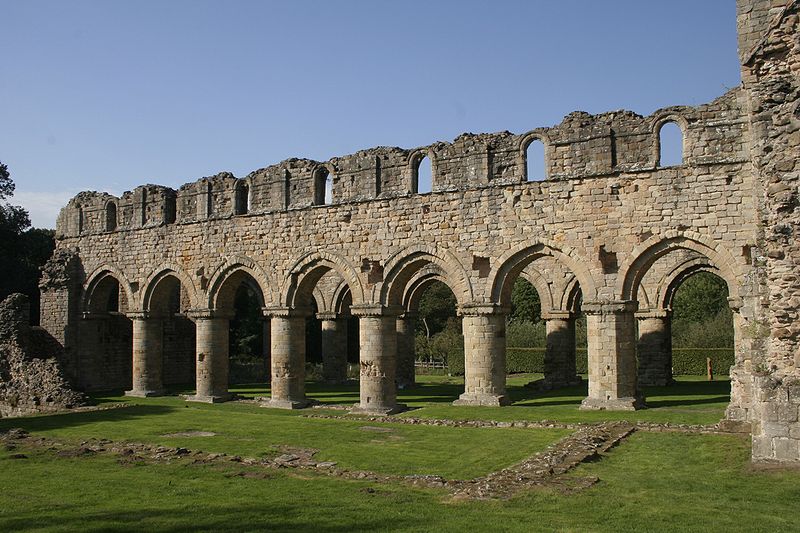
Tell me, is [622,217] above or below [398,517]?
above

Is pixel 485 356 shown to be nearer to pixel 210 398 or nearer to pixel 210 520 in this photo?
pixel 210 398

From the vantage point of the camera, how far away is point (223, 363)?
71.8 ft

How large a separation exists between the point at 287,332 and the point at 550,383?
8289 mm

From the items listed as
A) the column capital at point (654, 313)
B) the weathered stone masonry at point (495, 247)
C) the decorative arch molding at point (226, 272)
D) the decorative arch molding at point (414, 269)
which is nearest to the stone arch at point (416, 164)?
the weathered stone masonry at point (495, 247)

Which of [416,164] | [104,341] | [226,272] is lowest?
[104,341]

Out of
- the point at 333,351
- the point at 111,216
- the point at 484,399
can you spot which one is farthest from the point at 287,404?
the point at 111,216

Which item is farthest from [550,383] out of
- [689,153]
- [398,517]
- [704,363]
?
[398,517]

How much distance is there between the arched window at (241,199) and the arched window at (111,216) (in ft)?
17.8

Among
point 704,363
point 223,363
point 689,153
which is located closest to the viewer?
point 689,153

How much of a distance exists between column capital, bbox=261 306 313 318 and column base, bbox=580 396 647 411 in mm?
8013

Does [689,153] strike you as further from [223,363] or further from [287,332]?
[223,363]

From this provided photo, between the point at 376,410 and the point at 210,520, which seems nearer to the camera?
the point at 210,520

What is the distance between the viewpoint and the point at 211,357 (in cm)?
2166

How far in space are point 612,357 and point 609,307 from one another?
1111 mm
